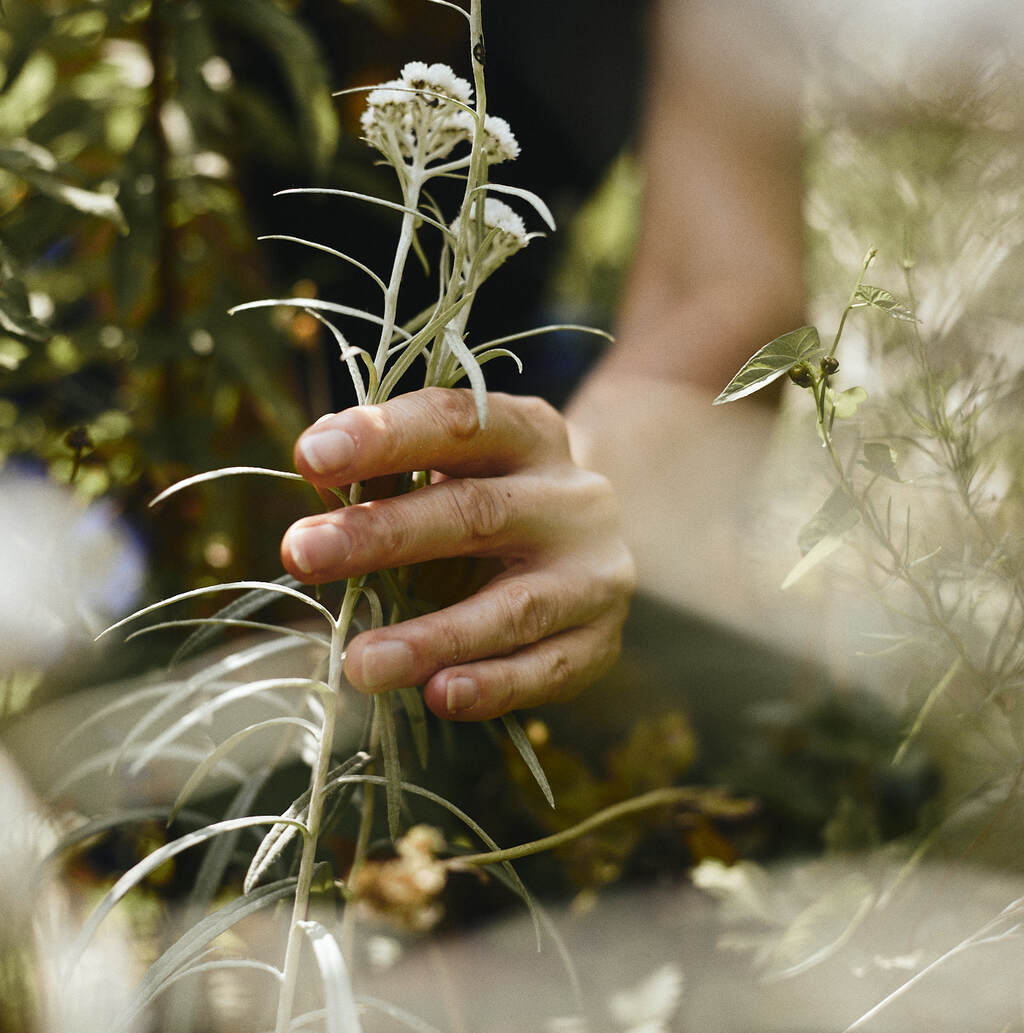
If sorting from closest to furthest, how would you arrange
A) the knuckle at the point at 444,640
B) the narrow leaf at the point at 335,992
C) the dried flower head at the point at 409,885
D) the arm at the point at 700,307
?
1. the narrow leaf at the point at 335,992
2. the knuckle at the point at 444,640
3. the dried flower head at the point at 409,885
4. the arm at the point at 700,307

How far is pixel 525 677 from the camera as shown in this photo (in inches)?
16.2

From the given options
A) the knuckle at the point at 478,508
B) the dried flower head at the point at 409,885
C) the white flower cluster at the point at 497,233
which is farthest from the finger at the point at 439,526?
the dried flower head at the point at 409,885

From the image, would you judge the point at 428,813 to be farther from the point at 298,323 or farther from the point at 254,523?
the point at 298,323

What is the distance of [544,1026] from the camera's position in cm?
57

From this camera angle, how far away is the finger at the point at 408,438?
32cm

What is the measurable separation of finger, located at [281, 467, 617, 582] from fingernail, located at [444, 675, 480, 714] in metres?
0.06

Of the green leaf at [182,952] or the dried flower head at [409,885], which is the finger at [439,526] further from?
the dried flower head at [409,885]

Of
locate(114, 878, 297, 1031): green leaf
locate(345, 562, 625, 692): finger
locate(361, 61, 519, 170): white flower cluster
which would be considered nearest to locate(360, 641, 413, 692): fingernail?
locate(345, 562, 625, 692): finger

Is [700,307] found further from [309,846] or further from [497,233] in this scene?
[309,846]

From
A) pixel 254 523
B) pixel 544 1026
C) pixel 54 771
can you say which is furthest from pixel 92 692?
pixel 544 1026

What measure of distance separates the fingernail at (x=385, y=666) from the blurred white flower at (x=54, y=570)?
369 mm

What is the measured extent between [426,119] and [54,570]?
46 centimetres

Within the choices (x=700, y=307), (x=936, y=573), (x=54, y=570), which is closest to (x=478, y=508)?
(x=936, y=573)

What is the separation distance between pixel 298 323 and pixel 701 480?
1.75 ft
